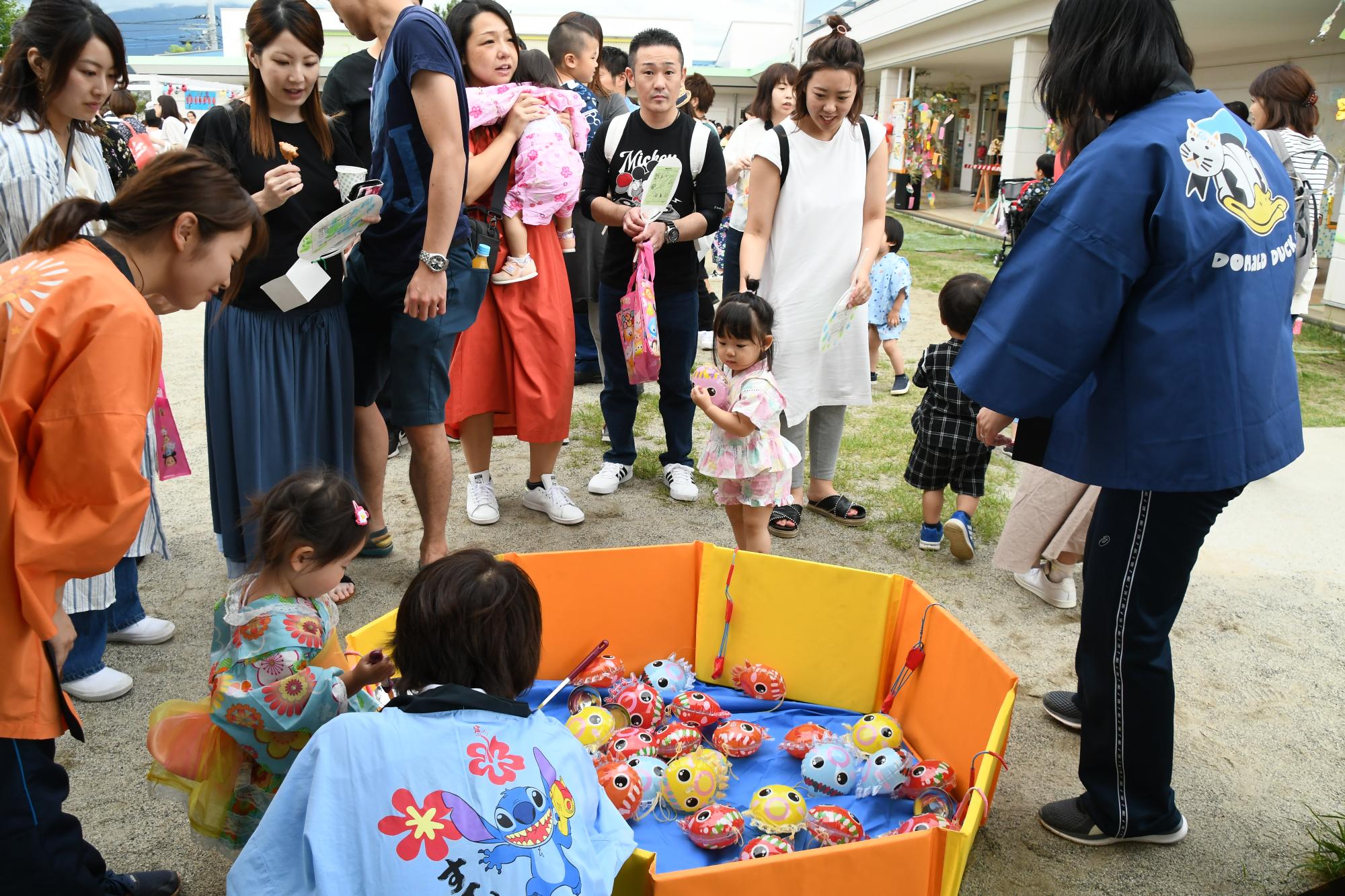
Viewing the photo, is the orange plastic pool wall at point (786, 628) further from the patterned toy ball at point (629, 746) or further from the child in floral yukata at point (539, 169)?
the child in floral yukata at point (539, 169)

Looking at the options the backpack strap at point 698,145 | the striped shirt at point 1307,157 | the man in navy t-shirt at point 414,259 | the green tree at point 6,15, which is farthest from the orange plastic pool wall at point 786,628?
the green tree at point 6,15

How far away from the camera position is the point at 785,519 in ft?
13.1

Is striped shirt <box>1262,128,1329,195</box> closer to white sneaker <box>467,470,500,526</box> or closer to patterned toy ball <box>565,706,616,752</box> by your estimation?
white sneaker <box>467,470,500,526</box>

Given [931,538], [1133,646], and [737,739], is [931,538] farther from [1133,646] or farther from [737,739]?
[1133,646]

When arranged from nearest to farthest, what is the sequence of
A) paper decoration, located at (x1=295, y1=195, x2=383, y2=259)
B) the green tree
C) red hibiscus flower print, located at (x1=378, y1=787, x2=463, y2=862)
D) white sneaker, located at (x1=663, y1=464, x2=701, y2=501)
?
1. red hibiscus flower print, located at (x1=378, y1=787, x2=463, y2=862)
2. paper decoration, located at (x1=295, y1=195, x2=383, y2=259)
3. white sneaker, located at (x1=663, y1=464, x2=701, y2=501)
4. the green tree

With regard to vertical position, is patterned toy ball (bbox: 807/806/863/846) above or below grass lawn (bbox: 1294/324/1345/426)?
below

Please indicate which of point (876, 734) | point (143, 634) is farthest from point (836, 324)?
point (143, 634)

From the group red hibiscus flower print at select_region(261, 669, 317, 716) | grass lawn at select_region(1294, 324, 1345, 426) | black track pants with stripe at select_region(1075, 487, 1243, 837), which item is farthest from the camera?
grass lawn at select_region(1294, 324, 1345, 426)

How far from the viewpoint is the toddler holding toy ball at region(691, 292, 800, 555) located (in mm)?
3119

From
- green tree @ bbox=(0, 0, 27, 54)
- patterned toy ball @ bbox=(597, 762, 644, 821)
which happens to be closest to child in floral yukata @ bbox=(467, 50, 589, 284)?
patterned toy ball @ bbox=(597, 762, 644, 821)

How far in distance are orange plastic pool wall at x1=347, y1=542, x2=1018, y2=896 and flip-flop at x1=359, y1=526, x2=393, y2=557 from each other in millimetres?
1054

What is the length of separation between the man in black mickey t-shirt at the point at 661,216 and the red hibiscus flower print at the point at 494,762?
8.87ft

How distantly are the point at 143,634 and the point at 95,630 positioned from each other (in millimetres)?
304

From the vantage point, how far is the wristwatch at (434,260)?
292 cm
